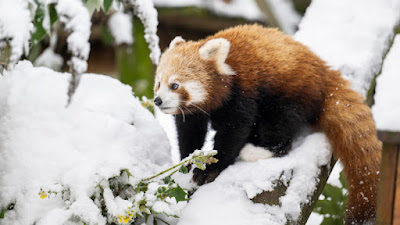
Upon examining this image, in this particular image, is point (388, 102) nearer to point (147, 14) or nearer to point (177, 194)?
point (177, 194)

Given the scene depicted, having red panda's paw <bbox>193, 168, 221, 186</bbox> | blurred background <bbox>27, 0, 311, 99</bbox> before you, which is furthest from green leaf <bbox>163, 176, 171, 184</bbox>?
blurred background <bbox>27, 0, 311, 99</bbox>

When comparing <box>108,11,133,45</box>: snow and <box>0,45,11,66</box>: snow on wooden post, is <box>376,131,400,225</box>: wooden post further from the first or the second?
<box>108,11,133,45</box>: snow

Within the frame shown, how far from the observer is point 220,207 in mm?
1656

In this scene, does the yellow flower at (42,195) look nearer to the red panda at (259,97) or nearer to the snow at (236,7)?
the red panda at (259,97)

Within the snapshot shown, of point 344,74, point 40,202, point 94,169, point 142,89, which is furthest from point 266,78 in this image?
point 142,89

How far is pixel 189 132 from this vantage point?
217 centimetres

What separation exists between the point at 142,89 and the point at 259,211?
2821 mm

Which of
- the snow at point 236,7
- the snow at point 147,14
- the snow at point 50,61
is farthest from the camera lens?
the snow at point 236,7

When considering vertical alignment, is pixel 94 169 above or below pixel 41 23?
below

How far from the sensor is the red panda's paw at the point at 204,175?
6.10 feet

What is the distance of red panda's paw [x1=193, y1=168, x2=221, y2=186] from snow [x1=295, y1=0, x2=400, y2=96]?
0.77 m


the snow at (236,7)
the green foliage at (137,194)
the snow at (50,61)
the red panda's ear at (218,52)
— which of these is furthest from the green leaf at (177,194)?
the snow at (236,7)

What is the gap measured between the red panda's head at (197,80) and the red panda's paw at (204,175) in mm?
254

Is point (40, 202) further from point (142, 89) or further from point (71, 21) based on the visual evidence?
point (142, 89)
